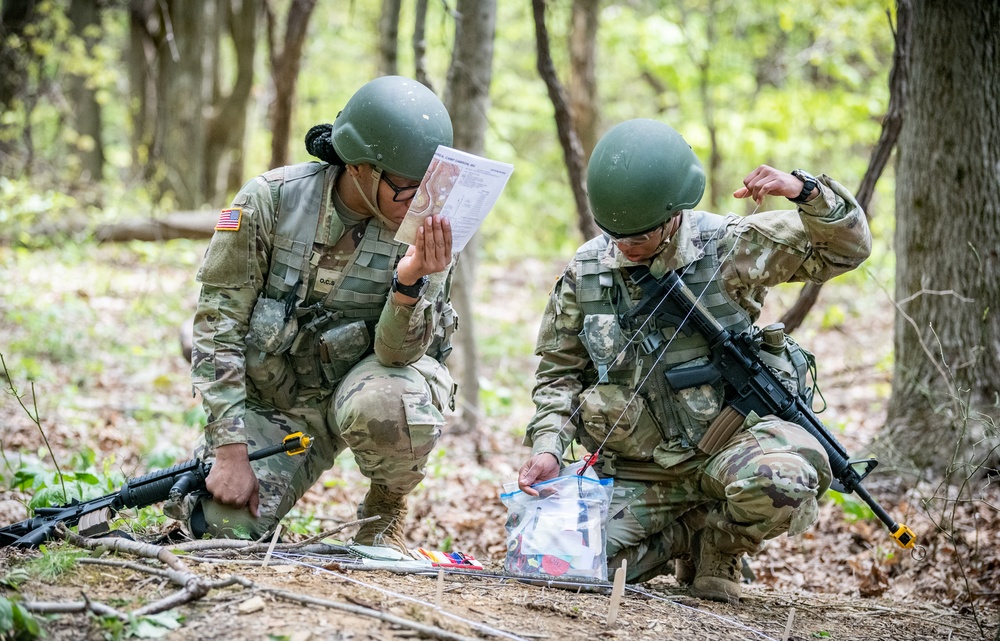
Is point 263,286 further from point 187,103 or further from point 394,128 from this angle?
point 187,103

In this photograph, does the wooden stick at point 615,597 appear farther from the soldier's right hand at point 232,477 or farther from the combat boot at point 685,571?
the soldier's right hand at point 232,477

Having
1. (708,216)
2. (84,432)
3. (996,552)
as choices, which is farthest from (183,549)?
(996,552)

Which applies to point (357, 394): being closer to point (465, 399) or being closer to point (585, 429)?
point (585, 429)

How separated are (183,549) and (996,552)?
346 centimetres

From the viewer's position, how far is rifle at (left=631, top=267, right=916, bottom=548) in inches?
132

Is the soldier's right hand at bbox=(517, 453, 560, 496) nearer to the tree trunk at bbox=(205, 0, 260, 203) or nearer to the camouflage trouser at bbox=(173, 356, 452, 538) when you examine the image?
the camouflage trouser at bbox=(173, 356, 452, 538)

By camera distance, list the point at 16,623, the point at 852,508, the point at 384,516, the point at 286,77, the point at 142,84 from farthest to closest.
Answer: the point at 142,84 → the point at 286,77 → the point at 852,508 → the point at 384,516 → the point at 16,623

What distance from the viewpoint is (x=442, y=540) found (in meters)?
4.24

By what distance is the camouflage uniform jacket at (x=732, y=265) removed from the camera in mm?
3148

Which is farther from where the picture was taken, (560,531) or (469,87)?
(469,87)

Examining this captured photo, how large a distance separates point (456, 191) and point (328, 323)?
3.04ft

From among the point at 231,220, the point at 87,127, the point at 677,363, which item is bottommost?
the point at 677,363

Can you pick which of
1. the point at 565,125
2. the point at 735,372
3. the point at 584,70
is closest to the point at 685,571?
the point at 735,372

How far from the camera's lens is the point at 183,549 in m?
2.85
